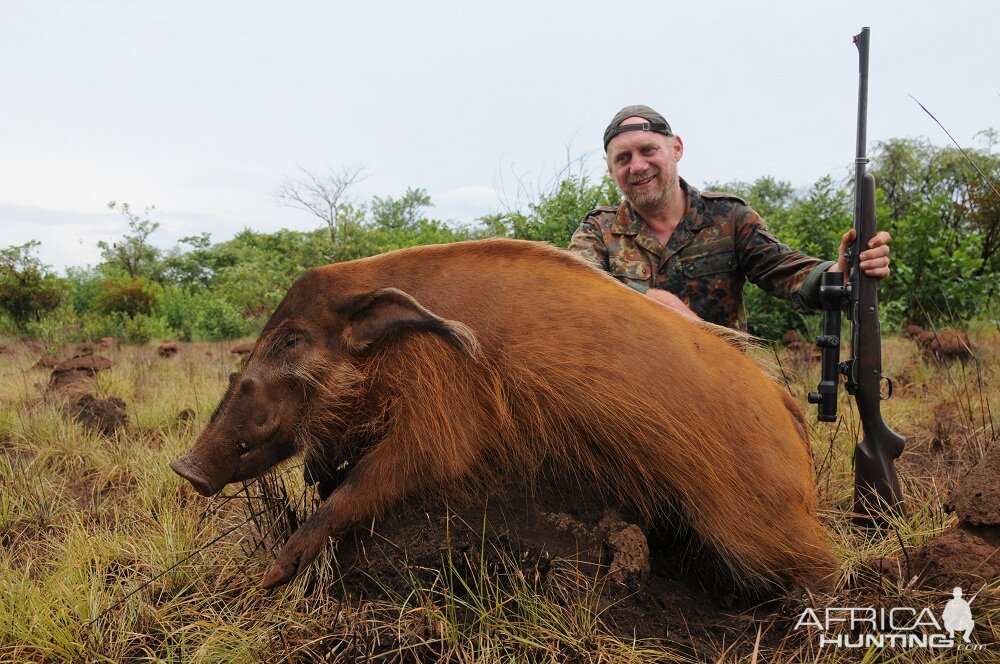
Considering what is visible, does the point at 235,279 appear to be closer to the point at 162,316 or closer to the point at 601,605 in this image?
the point at 162,316

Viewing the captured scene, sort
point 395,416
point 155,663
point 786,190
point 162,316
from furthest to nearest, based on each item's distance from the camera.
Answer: point 786,190, point 162,316, point 395,416, point 155,663

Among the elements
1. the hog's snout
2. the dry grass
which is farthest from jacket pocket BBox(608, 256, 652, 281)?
the hog's snout

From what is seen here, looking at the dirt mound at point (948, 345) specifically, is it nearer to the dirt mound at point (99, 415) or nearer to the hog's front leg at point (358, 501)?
the hog's front leg at point (358, 501)

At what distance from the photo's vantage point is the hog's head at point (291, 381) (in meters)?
2.40

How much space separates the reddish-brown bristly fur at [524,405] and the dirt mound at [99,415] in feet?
11.3

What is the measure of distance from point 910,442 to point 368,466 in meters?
4.05

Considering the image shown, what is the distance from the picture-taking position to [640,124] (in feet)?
14.2

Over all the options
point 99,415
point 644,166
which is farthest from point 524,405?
point 99,415

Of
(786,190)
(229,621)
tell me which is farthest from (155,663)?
(786,190)

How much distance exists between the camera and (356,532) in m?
2.38

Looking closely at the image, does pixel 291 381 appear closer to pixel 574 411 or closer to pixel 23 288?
pixel 574 411

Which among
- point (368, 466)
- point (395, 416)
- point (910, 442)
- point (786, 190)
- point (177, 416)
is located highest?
point (786, 190)

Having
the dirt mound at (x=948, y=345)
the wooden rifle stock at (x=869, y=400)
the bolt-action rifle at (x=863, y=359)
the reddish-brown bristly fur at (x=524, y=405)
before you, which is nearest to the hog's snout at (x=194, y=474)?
the reddish-brown bristly fur at (x=524, y=405)

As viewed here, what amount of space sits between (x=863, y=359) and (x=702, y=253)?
139 centimetres
